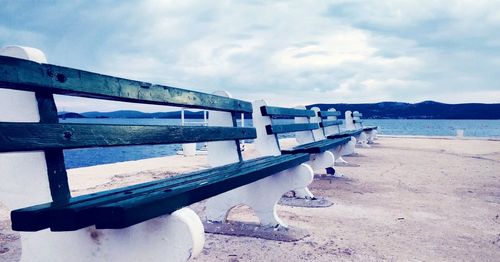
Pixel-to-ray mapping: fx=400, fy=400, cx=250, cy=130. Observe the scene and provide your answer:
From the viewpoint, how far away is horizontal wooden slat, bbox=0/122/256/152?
1331 mm

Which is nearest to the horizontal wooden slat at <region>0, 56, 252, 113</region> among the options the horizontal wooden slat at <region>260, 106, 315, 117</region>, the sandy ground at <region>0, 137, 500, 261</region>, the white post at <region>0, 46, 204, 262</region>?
the white post at <region>0, 46, 204, 262</region>

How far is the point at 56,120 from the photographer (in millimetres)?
1650

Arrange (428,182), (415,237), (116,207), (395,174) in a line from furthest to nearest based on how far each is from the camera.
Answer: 1. (395,174)
2. (428,182)
3. (415,237)
4. (116,207)

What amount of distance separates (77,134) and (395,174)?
238 inches

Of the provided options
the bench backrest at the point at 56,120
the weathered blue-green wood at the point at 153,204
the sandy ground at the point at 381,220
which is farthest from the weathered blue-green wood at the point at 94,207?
the sandy ground at the point at 381,220

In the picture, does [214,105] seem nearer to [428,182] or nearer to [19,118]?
[19,118]

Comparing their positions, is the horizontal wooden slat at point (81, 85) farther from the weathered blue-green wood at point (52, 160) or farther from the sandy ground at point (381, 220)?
the sandy ground at point (381, 220)

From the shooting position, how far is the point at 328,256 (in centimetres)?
279

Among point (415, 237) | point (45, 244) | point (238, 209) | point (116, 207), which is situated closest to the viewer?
point (116, 207)

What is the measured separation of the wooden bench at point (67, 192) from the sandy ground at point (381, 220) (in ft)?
3.86

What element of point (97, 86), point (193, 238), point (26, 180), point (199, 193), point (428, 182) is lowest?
point (428, 182)

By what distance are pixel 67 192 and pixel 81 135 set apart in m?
0.24

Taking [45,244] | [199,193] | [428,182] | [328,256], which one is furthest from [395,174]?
[45,244]

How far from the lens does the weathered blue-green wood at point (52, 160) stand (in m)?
1.61
